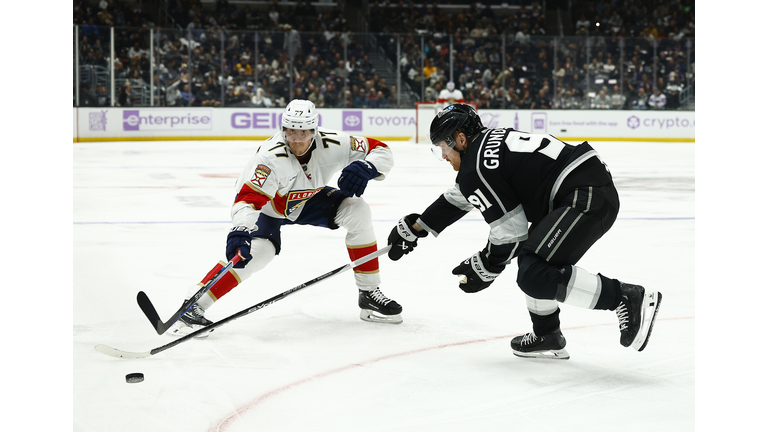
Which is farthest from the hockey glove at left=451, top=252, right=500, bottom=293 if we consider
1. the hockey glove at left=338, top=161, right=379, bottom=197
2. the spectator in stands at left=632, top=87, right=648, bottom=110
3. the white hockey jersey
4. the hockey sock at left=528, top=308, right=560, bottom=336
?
the spectator in stands at left=632, top=87, right=648, bottom=110

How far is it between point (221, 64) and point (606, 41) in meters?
8.39

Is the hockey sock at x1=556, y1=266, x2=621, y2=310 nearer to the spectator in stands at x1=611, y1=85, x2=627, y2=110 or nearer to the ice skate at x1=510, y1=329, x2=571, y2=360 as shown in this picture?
the ice skate at x1=510, y1=329, x2=571, y2=360

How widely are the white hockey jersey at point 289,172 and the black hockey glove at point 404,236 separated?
0.46m

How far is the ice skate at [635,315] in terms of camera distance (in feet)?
8.18

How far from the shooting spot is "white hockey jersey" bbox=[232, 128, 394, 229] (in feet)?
9.94

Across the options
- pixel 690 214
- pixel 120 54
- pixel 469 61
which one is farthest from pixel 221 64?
pixel 690 214

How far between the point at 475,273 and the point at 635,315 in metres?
0.56

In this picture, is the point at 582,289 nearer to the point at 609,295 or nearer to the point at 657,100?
the point at 609,295

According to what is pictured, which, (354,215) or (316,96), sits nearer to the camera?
(354,215)

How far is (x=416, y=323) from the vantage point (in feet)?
10.8

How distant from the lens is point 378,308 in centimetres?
333

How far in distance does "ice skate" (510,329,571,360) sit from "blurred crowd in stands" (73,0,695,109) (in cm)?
1384

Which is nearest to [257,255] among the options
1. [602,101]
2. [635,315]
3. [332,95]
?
[635,315]

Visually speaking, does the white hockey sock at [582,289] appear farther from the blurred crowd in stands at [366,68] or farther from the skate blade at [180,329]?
the blurred crowd in stands at [366,68]
